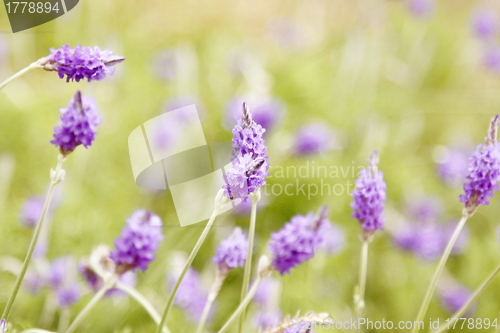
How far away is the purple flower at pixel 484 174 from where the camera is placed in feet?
2.84

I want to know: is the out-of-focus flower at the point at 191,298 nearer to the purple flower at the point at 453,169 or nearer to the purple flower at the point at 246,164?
the purple flower at the point at 246,164

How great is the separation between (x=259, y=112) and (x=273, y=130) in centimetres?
18

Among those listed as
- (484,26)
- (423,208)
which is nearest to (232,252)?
(423,208)

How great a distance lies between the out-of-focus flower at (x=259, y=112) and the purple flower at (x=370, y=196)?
101 cm

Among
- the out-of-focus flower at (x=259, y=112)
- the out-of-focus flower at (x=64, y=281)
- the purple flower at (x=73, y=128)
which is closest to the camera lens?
the purple flower at (x=73, y=128)

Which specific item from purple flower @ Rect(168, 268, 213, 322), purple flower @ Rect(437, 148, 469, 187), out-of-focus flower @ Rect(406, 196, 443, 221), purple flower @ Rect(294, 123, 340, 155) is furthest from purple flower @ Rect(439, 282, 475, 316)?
purple flower @ Rect(168, 268, 213, 322)

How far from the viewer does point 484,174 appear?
0.88 metres

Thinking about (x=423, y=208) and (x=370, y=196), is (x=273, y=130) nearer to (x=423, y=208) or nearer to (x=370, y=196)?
(x=423, y=208)

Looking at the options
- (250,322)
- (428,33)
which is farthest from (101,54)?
(428,33)

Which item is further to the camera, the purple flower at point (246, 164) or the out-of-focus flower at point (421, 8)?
the out-of-focus flower at point (421, 8)

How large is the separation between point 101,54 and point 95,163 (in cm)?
153

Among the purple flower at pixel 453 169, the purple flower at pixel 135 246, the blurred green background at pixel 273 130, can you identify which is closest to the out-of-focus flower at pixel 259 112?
the blurred green background at pixel 273 130

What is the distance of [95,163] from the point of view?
2125 mm

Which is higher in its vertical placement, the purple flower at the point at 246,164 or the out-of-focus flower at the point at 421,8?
the out-of-focus flower at the point at 421,8
